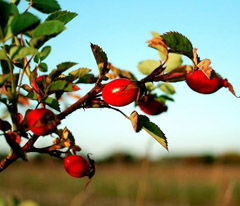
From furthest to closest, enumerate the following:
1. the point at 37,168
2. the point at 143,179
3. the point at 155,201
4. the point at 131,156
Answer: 1. the point at 131,156
2. the point at 37,168
3. the point at 155,201
4. the point at 143,179

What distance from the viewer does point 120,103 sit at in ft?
1.27

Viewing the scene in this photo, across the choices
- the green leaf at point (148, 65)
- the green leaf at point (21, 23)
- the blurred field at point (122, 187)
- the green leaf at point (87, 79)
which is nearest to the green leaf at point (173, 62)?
the green leaf at point (148, 65)

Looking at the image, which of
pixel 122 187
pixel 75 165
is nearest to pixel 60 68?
pixel 75 165

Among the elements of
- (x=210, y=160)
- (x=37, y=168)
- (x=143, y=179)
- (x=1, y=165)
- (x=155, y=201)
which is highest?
(x=1, y=165)

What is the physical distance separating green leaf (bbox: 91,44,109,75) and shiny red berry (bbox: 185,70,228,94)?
0.33ft

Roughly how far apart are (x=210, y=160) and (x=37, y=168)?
936cm

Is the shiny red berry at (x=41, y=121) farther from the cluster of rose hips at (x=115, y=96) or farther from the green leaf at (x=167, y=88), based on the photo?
the green leaf at (x=167, y=88)

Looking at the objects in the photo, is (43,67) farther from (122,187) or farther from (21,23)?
(122,187)

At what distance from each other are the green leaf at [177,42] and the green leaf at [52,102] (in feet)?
0.45

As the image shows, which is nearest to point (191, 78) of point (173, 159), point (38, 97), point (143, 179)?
point (38, 97)

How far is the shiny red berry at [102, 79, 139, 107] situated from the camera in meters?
0.38

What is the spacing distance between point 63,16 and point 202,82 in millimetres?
176

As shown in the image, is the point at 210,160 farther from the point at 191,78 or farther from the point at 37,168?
the point at 191,78

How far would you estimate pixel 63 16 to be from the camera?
0.40 m
